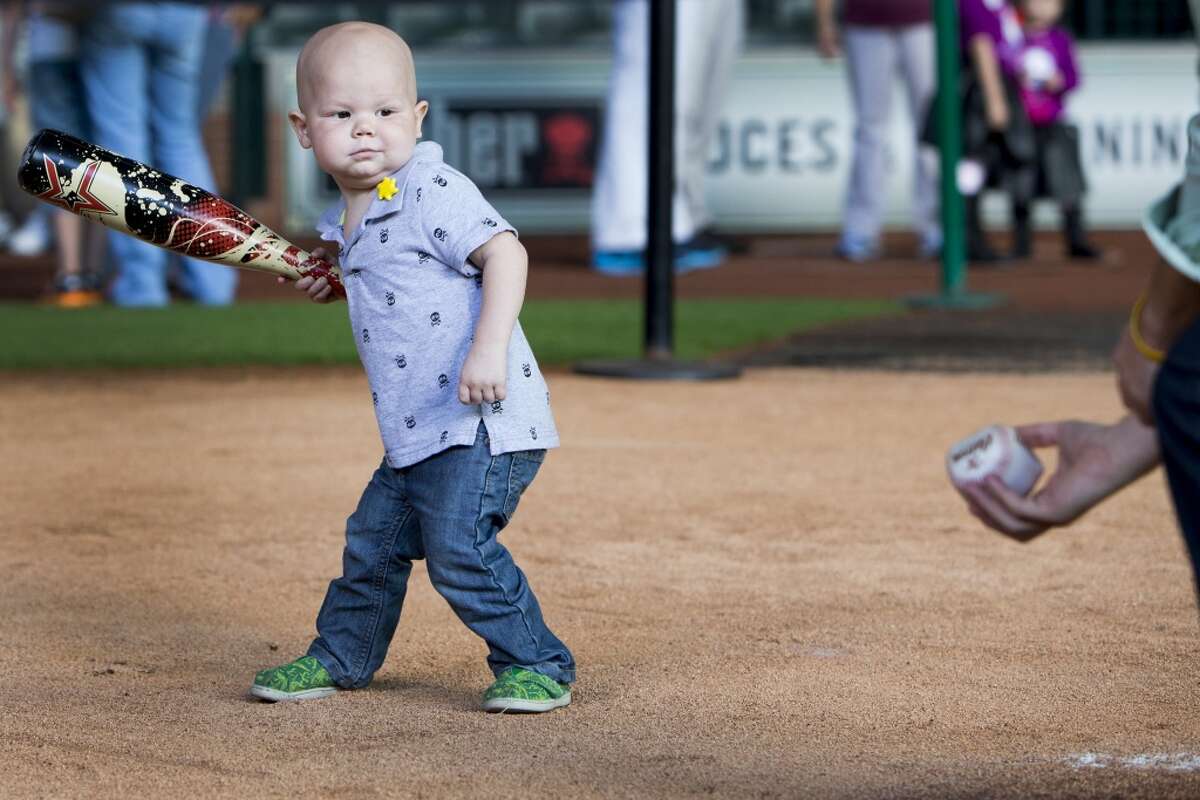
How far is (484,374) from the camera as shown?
116 inches

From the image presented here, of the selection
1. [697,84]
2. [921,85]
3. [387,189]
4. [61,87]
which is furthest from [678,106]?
[387,189]

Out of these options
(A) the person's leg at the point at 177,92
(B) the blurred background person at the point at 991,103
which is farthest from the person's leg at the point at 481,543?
(B) the blurred background person at the point at 991,103

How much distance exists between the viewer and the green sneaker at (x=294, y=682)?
3.24m

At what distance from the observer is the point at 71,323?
28.7 ft

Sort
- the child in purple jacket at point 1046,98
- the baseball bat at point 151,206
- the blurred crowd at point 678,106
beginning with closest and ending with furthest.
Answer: the baseball bat at point 151,206, the blurred crowd at point 678,106, the child in purple jacket at point 1046,98

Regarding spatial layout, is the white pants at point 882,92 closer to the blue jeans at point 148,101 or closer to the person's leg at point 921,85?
the person's leg at point 921,85

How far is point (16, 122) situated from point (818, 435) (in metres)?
9.32

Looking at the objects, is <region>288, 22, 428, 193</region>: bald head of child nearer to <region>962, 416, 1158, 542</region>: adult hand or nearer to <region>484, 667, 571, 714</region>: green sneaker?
<region>484, 667, 571, 714</region>: green sneaker

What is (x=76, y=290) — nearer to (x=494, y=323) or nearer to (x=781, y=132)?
(x=781, y=132)

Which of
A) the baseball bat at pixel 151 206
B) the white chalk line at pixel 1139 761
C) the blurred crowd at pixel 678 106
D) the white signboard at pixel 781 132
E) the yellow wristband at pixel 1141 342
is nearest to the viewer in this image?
the yellow wristband at pixel 1141 342

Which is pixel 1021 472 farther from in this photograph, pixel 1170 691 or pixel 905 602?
pixel 905 602

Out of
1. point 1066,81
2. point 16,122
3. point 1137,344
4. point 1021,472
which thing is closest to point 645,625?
point 1021,472

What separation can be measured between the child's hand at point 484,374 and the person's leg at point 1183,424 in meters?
1.21

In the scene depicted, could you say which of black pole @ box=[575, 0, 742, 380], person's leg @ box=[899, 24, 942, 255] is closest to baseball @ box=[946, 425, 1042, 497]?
black pole @ box=[575, 0, 742, 380]
